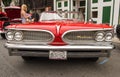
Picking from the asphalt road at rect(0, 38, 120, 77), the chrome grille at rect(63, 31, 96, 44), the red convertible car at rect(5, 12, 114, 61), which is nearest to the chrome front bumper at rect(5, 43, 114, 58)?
the red convertible car at rect(5, 12, 114, 61)

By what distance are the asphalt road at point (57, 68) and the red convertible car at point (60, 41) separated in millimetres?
454

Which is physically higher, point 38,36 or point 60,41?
point 38,36

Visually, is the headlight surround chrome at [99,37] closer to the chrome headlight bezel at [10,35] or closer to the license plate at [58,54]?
the license plate at [58,54]

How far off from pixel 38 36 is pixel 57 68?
104 cm

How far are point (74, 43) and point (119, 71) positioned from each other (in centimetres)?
136

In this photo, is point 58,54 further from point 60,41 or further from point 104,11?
point 104,11

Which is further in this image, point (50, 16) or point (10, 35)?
point (50, 16)

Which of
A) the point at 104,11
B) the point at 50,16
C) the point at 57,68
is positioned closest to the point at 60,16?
the point at 50,16

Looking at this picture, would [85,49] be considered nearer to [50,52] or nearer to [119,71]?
[50,52]

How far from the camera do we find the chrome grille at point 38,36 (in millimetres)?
4948

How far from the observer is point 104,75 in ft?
16.4

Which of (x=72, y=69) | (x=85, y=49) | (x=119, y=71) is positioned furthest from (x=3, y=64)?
(x=119, y=71)

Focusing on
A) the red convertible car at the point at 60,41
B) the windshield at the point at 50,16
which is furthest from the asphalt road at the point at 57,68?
the windshield at the point at 50,16

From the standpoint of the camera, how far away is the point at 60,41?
486cm
